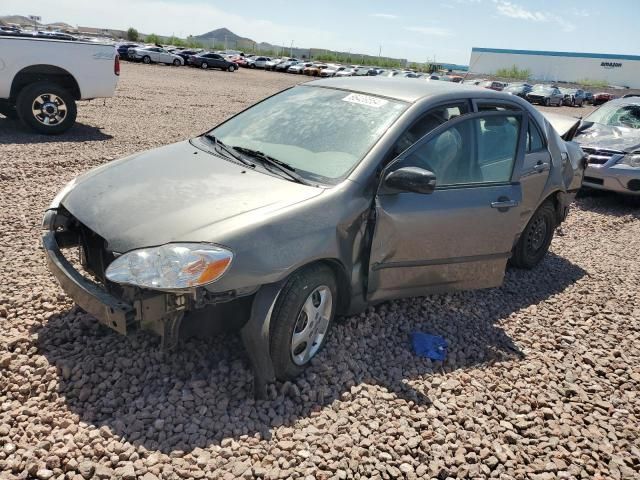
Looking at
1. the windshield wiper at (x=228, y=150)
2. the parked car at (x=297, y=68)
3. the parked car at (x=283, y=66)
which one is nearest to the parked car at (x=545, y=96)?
the parked car at (x=297, y=68)

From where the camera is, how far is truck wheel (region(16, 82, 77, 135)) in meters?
8.98

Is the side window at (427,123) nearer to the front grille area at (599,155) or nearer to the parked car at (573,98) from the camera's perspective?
the front grille area at (599,155)

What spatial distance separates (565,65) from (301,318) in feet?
289

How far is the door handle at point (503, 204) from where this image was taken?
3.90 meters

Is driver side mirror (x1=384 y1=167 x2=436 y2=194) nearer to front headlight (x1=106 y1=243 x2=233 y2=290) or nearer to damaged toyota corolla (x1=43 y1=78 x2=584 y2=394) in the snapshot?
damaged toyota corolla (x1=43 y1=78 x2=584 y2=394)

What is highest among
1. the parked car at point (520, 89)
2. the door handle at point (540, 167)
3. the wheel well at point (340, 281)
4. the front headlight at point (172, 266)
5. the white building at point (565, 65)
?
the white building at point (565, 65)

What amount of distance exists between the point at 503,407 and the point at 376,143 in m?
1.75

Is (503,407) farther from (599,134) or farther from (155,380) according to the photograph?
(599,134)

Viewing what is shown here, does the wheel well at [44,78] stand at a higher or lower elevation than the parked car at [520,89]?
lower

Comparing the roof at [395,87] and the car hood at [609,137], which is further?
the car hood at [609,137]

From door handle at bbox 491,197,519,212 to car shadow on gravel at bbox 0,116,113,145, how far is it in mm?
7707

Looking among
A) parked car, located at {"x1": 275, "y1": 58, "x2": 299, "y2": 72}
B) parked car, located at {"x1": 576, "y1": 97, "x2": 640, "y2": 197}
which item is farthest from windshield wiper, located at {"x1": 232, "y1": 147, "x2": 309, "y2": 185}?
parked car, located at {"x1": 275, "y1": 58, "x2": 299, "y2": 72}

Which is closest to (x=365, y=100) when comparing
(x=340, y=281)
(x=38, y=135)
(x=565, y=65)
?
(x=340, y=281)

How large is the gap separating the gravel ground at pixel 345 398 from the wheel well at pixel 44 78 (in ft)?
18.0
